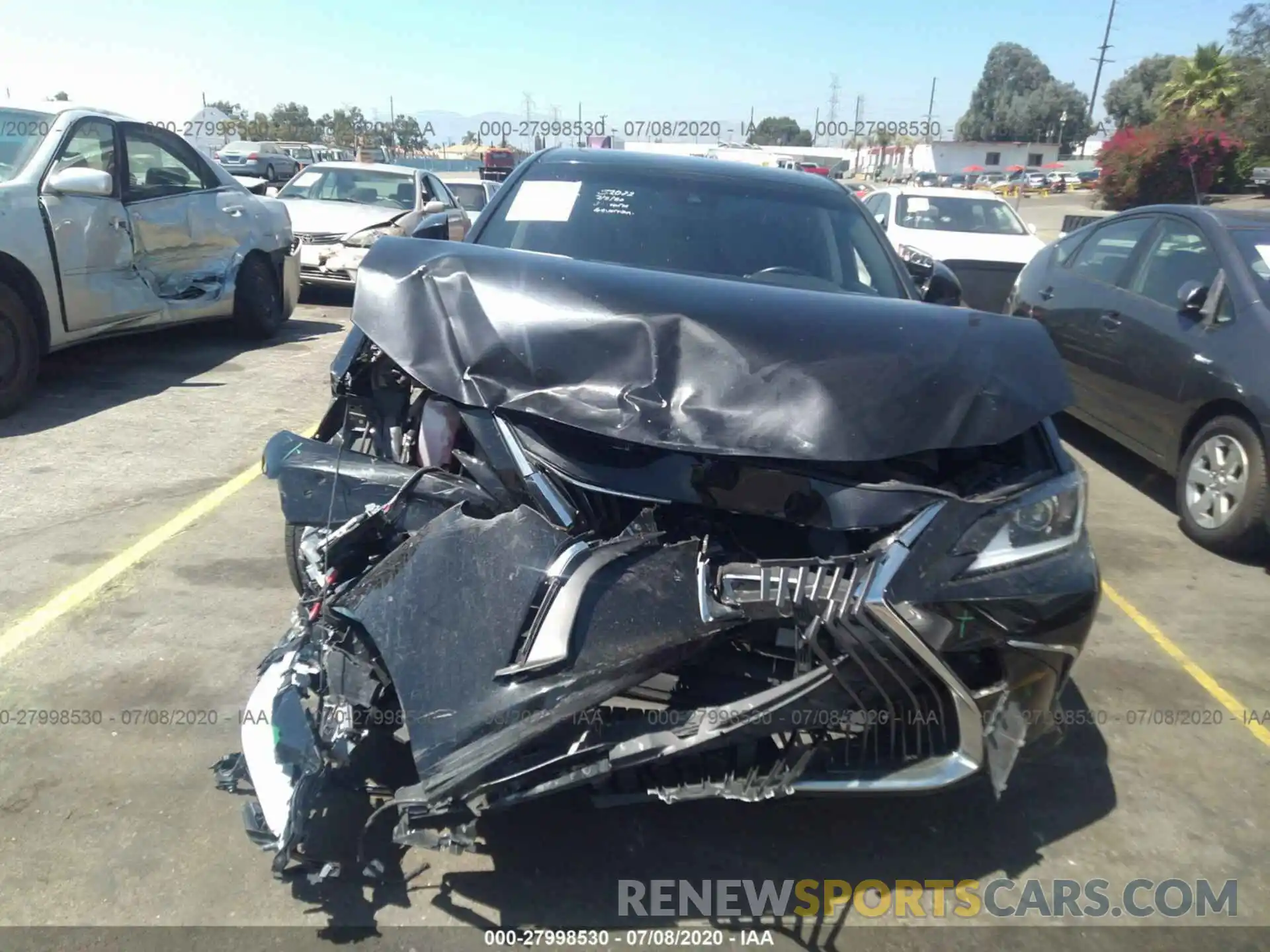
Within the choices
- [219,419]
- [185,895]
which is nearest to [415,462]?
[185,895]

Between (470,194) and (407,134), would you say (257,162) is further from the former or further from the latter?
(407,134)

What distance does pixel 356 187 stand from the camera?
39.9 feet

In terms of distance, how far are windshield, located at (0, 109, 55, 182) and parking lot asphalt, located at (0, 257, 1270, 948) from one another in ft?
A: 7.36

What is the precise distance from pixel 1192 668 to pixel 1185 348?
2163mm

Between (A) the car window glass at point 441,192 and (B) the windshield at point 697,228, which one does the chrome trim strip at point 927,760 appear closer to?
(B) the windshield at point 697,228

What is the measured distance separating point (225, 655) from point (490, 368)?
160cm

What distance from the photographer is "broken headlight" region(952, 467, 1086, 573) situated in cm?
246

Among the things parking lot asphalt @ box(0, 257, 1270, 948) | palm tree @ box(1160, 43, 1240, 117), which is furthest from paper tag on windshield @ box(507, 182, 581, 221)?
palm tree @ box(1160, 43, 1240, 117)

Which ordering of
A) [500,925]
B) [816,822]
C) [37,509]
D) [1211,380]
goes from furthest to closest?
1. [1211,380]
2. [37,509]
3. [816,822]
4. [500,925]

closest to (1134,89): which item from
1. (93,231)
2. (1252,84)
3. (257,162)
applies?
(1252,84)

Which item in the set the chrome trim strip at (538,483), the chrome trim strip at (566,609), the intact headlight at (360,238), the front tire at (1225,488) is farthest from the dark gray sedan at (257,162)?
the chrome trim strip at (566,609)

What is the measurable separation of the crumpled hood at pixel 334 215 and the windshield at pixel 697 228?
289 inches

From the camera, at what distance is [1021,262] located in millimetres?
10406

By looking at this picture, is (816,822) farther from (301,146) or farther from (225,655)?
(301,146)
